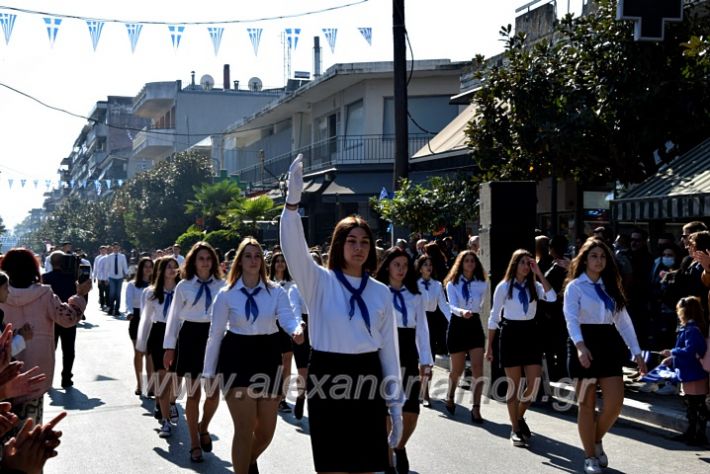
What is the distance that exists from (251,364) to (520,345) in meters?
3.29

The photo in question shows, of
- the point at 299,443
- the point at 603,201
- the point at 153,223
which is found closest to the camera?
the point at 299,443

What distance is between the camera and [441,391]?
43.7ft

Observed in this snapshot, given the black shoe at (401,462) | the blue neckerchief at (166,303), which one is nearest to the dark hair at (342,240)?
the black shoe at (401,462)

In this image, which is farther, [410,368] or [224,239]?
[224,239]

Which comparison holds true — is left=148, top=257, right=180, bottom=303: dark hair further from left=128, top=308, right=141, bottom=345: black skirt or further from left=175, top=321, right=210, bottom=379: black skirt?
left=128, top=308, right=141, bottom=345: black skirt

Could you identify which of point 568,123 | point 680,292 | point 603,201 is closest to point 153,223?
point 603,201

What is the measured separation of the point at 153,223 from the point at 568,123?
1663 inches

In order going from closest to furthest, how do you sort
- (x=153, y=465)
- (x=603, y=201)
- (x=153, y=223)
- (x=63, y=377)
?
(x=153, y=465), (x=63, y=377), (x=603, y=201), (x=153, y=223)

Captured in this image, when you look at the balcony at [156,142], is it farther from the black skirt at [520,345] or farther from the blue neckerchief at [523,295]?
the black skirt at [520,345]

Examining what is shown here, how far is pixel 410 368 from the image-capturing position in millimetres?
8672

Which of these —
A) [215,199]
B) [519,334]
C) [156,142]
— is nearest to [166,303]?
[519,334]

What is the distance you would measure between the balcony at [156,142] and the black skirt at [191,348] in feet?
206

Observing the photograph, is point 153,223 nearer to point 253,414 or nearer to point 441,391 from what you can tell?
point 441,391

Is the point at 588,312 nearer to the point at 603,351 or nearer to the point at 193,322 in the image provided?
the point at 603,351
